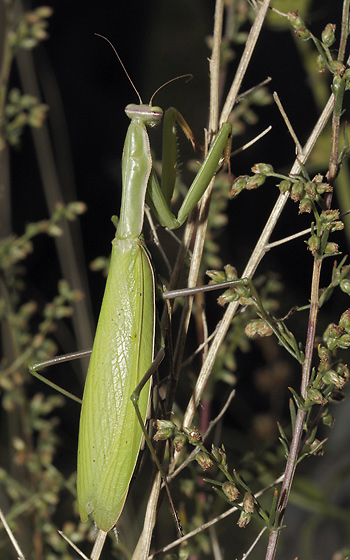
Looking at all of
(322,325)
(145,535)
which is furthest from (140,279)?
(322,325)

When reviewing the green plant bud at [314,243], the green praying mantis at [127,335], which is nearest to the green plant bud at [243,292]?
the green plant bud at [314,243]

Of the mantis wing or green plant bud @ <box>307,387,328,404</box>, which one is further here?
the mantis wing

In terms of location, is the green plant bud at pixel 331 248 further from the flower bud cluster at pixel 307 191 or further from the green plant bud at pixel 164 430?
the green plant bud at pixel 164 430

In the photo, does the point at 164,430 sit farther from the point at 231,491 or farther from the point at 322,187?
the point at 322,187

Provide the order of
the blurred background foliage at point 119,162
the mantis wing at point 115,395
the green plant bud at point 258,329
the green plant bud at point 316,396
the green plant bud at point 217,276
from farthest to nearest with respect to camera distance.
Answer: the blurred background foliage at point 119,162 → the mantis wing at point 115,395 → the green plant bud at point 217,276 → the green plant bud at point 258,329 → the green plant bud at point 316,396

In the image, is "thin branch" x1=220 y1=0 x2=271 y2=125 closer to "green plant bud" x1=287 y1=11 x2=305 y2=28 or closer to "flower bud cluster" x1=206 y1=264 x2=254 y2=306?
"green plant bud" x1=287 y1=11 x2=305 y2=28

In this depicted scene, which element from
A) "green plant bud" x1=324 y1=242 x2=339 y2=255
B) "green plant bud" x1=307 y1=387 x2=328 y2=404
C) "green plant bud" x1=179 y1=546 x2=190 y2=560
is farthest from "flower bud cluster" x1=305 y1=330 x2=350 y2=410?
"green plant bud" x1=179 y1=546 x2=190 y2=560

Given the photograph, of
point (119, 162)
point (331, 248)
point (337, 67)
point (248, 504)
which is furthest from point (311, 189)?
point (119, 162)
